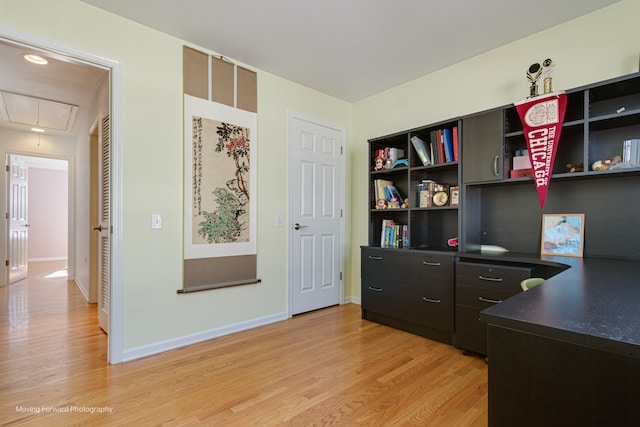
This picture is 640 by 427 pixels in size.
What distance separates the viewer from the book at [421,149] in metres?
2.94

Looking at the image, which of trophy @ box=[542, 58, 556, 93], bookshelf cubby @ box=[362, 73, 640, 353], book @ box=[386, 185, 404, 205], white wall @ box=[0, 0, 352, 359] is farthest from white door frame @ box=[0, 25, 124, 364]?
trophy @ box=[542, 58, 556, 93]

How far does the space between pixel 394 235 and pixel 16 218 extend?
6112mm

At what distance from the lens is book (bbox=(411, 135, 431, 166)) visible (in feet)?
9.64

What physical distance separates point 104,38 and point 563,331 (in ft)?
10.0

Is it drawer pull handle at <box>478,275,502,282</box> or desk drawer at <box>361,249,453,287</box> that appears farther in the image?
desk drawer at <box>361,249,453,287</box>

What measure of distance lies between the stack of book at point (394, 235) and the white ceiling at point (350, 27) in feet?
5.17

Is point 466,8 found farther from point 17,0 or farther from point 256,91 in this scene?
point 17,0

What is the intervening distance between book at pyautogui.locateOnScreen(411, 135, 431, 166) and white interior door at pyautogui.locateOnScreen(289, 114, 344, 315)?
1.11 m

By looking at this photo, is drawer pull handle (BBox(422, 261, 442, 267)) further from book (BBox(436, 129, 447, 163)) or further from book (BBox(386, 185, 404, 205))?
book (BBox(436, 129, 447, 163))

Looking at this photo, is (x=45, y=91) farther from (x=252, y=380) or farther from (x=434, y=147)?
(x=434, y=147)

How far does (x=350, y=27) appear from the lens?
97.3 inches

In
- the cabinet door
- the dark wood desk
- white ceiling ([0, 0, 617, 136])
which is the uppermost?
white ceiling ([0, 0, 617, 136])

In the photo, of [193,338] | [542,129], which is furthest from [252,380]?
[542,129]

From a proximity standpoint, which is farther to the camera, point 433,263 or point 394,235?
point 394,235
